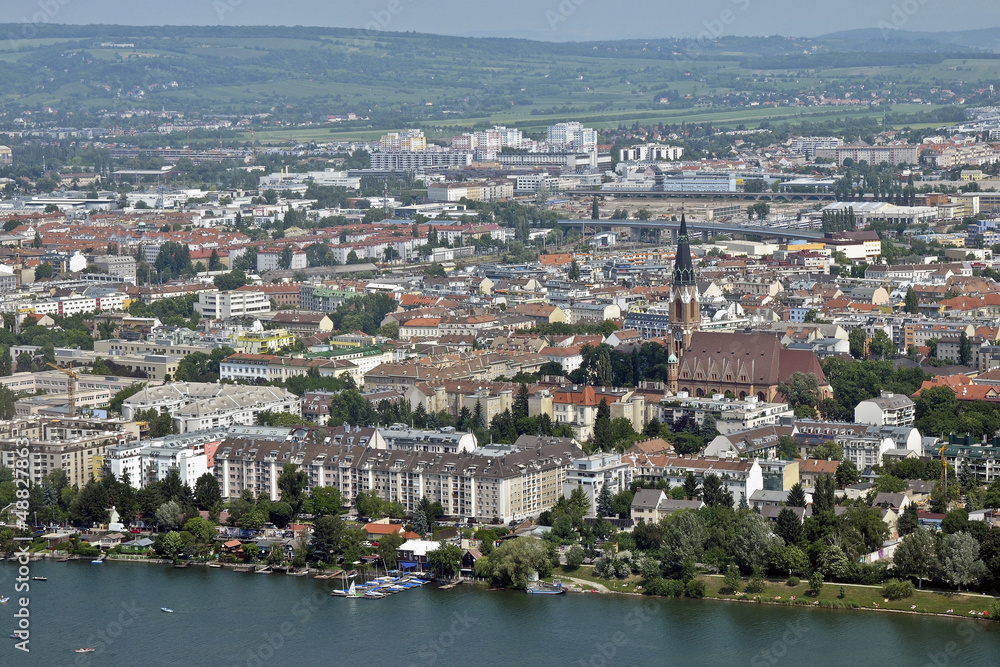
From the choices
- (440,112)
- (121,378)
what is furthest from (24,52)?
(121,378)

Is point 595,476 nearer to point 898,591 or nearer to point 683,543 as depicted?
point 683,543

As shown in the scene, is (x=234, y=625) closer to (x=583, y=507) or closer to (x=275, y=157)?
(x=583, y=507)

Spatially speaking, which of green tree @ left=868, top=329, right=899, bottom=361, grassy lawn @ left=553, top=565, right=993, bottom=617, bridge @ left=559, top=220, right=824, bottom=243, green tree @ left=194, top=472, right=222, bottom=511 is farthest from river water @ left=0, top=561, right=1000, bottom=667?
bridge @ left=559, top=220, right=824, bottom=243

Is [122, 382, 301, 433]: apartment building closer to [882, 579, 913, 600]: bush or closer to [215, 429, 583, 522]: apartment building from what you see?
[215, 429, 583, 522]: apartment building

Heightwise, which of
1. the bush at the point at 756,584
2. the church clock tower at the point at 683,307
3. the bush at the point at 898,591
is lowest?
the bush at the point at 756,584

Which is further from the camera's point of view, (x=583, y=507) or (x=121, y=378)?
(x=121, y=378)
